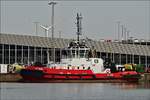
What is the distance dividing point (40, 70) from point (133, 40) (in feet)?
160

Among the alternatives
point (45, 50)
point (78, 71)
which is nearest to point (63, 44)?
point (45, 50)

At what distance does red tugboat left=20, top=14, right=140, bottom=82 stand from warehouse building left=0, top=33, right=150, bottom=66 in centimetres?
1840

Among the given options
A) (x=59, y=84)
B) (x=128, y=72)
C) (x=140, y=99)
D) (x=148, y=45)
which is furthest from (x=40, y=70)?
(x=148, y=45)

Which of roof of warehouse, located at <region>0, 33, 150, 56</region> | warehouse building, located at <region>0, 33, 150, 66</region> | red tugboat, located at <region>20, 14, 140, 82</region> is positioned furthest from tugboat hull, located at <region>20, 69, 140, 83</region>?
roof of warehouse, located at <region>0, 33, 150, 56</region>

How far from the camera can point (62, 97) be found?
62531 mm

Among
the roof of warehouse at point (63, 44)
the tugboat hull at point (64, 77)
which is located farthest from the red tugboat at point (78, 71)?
the roof of warehouse at point (63, 44)

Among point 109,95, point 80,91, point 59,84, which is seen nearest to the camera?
point 109,95

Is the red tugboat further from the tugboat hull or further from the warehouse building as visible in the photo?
the warehouse building

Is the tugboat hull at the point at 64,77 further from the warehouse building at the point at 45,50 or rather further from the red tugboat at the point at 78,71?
the warehouse building at the point at 45,50

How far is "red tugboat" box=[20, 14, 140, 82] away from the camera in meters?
87.5

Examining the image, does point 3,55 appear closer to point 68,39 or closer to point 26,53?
point 26,53

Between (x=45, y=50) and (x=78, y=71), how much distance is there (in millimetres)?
27455

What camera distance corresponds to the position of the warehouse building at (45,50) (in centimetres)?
11194

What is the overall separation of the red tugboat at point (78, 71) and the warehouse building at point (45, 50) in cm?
1840
